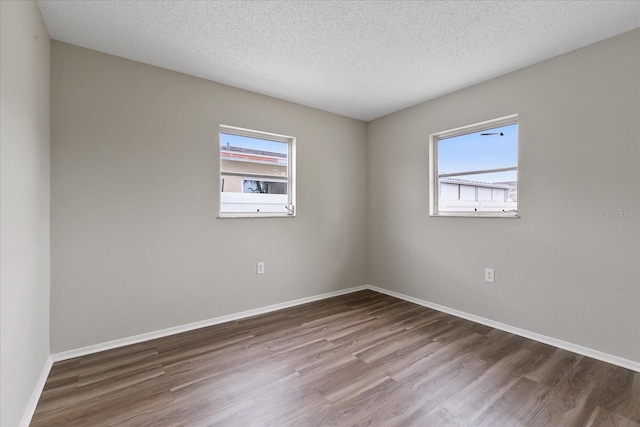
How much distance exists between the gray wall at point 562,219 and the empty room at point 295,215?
0.02 meters

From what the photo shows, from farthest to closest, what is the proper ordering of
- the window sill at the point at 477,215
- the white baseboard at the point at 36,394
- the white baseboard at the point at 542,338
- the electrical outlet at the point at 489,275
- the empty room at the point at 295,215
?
the electrical outlet at the point at 489,275
the window sill at the point at 477,215
the white baseboard at the point at 542,338
the empty room at the point at 295,215
the white baseboard at the point at 36,394

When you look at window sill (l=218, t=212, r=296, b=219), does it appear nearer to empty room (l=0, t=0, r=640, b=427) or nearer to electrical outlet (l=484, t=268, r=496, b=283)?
empty room (l=0, t=0, r=640, b=427)

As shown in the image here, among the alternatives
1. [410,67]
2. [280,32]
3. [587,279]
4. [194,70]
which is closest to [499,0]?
[410,67]

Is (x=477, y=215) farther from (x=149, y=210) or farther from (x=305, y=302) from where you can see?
(x=149, y=210)

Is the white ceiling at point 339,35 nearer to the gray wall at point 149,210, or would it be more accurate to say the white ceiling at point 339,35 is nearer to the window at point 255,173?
the gray wall at point 149,210

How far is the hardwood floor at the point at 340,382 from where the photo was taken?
1.65 m

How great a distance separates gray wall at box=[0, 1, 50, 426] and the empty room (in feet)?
0.07

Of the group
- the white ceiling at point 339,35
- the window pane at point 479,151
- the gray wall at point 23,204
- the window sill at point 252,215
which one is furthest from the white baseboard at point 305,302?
the white ceiling at point 339,35

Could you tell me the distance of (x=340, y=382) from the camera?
6.49 feet

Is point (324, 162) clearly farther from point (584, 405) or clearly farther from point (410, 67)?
point (584, 405)

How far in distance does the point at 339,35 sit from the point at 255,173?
1.71 m

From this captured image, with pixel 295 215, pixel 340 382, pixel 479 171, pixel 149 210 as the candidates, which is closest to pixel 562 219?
pixel 479 171

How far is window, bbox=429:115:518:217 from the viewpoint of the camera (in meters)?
2.89

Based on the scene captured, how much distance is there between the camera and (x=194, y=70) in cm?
276
